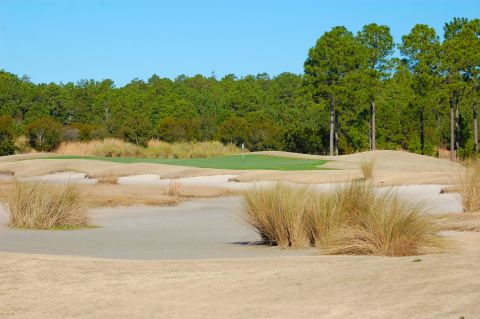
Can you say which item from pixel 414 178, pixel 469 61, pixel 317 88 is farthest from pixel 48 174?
pixel 469 61

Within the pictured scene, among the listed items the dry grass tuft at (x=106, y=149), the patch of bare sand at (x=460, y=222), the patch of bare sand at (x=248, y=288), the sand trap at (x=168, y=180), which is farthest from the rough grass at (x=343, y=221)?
the dry grass tuft at (x=106, y=149)

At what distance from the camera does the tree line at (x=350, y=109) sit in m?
53.7

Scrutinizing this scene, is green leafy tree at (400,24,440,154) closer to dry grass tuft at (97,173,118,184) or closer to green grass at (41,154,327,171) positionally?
green grass at (41,154,327,171)

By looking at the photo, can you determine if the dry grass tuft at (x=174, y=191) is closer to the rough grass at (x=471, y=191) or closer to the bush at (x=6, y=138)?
the rough grass at (x=471, y=191)

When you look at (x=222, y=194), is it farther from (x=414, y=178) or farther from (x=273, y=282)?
(x=273, y=282)

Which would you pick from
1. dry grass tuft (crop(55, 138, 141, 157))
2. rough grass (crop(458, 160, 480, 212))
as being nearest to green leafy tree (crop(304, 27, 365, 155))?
dry grass tuft (crop(55, 138, 141, 157))

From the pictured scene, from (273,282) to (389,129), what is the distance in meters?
58.9

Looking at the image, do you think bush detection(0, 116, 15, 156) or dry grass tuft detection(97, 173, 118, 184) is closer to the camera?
dry grass tuft detection(97, 173, 118, 184)

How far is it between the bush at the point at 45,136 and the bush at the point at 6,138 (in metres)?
1.52

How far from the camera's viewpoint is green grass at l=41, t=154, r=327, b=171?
34.5 metres

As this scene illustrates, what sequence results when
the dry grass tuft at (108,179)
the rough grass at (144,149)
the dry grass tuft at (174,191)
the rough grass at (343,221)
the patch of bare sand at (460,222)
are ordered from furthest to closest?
the rough grass at (144,149)
the dry grass tuft at (108,179)
the dry grass tuft at (174,191)
the patch of bare sand at (460,222)
the rough grass at (343,221)

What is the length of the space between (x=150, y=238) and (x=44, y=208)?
2.55m

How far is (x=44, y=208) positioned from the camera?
568 inches

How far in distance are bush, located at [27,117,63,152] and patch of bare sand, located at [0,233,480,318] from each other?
4407 centimetres
